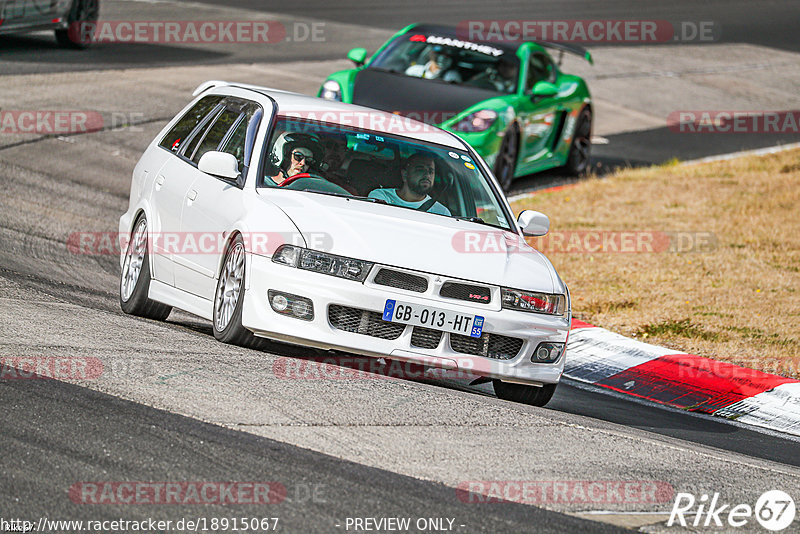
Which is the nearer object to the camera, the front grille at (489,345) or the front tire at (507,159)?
the front grille at (489,345)

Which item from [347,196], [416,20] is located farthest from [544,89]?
[416,20]

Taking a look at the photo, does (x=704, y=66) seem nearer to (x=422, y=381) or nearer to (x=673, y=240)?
(x=673, y=240)

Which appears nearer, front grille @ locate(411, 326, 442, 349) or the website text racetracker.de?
the website text racetracker.de

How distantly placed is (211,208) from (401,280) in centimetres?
144

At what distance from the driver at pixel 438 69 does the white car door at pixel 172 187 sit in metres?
6.26

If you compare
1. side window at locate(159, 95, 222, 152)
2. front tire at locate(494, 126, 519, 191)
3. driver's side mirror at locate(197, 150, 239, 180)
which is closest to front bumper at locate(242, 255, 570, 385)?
driver's side mirror at locate(197, 150, 239, 180)

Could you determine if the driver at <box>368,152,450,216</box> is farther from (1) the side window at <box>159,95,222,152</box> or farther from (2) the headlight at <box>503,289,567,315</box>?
(1) the side window at <box>159,95,222,152</box>

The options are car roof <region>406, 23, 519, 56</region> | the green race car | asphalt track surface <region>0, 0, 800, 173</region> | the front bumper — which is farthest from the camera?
asphalt track surface <region>0, 0, 800, 173</region>

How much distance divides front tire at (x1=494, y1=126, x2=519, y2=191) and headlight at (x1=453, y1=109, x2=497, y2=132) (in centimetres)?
38

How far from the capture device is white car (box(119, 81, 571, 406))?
687 cm

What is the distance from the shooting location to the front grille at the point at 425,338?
6.90 m

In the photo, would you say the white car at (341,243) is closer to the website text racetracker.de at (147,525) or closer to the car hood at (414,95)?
the website text racetracker.de at (147,525)

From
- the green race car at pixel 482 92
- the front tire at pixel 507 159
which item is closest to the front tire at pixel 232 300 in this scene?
the green race car at pixel 482 92

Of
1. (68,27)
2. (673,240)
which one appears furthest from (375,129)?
(68,27)
